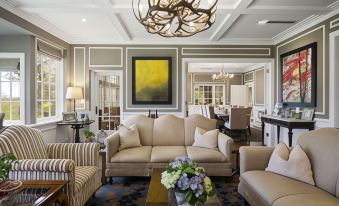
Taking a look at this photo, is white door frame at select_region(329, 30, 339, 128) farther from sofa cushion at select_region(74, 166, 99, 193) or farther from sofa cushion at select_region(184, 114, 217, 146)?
sofa cushion at select_region(74, 166, 99, 193)

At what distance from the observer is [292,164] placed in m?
2.22

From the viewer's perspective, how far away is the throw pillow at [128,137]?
139 inches

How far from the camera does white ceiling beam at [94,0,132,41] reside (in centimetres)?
339

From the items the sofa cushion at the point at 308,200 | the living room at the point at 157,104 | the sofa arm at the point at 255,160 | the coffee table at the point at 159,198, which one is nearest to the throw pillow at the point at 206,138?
the living room at the point at 157,104

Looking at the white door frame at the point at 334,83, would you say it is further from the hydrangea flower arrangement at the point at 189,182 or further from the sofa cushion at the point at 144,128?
the hydrangea flower arrangement at the point at 189,182

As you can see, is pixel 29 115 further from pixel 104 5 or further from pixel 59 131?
pixel 104 5

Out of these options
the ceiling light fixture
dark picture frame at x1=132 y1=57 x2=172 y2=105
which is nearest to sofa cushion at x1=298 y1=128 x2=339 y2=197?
the ceiling light fixture

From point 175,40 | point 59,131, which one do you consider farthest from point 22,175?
point 175,40

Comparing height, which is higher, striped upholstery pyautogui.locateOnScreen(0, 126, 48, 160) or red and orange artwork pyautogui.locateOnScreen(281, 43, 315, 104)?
red and orange artwork pyautogui.locateOnScreen(281, 43, 315, 104)

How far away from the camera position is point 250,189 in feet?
7.55

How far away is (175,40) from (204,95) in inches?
239

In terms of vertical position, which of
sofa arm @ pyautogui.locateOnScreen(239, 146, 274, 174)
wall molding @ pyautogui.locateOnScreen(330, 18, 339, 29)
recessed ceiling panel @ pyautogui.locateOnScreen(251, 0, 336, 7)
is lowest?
sofa arm @ pyautogui.locateOnScreen(239, 146, 274, 174)

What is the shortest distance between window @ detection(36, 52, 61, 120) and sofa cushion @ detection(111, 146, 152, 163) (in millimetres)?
2374

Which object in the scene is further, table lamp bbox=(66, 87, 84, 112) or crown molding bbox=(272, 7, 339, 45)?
table lamp bbox=(66, 87, 84, 112)
